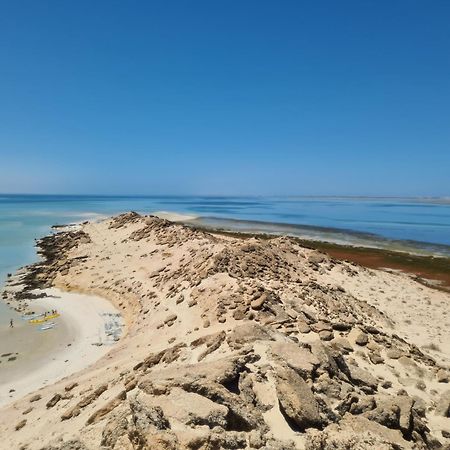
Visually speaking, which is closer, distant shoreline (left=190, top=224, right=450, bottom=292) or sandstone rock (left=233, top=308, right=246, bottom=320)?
sandstone rock (left=233, top=308, right=246, bottom=320)

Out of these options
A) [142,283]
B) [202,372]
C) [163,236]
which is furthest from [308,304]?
[163,236]

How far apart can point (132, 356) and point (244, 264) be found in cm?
829

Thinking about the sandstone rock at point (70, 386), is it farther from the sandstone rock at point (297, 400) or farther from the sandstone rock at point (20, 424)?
the sandstone rock at point (297, 400)

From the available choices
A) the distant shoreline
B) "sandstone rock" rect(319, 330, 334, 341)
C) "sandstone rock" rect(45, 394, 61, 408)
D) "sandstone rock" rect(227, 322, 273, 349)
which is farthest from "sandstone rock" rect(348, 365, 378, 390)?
the distant shoreline

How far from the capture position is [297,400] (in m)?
7.32

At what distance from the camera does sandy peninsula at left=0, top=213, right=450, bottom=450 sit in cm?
677

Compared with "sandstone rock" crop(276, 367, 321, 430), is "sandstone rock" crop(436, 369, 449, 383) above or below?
below

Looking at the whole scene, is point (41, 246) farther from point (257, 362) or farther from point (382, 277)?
point (257, 362)

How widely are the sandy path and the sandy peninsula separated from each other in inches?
25.9

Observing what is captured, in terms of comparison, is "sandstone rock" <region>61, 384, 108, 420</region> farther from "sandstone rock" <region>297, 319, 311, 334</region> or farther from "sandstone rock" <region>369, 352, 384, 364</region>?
"sandstone rock" <region>369, 352, 384, 364</region>

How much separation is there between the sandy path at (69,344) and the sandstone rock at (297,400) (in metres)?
9.55

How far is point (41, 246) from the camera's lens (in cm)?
4350

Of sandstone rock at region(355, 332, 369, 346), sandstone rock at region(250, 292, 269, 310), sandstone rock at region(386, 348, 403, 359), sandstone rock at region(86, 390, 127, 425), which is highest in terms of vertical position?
sandstone rock at region(250, 292, 269, 310)

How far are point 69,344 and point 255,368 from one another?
11.2 meters
